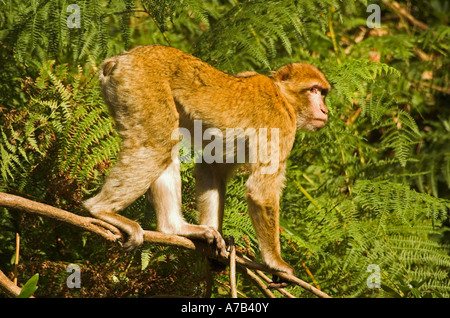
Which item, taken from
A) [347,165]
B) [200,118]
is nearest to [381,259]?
[347,165]

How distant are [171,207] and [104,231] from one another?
1.05 metres

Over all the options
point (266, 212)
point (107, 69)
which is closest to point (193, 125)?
point (107, 69)

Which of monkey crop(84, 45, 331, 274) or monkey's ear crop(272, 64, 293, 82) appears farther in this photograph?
monkey's ear crop(272, 64, 293, 82)

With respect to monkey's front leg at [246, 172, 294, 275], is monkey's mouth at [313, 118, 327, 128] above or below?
above

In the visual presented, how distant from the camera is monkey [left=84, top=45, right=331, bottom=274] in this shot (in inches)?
185

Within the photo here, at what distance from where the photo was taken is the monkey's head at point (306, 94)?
18.8ft

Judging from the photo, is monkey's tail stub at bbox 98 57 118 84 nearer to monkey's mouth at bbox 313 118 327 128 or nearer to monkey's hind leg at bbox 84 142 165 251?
monkey's hind leg at bbox 84 142 165 251

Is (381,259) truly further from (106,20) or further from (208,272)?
(106,20)

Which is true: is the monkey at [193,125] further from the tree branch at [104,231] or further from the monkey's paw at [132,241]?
the tree branch at [104,231]

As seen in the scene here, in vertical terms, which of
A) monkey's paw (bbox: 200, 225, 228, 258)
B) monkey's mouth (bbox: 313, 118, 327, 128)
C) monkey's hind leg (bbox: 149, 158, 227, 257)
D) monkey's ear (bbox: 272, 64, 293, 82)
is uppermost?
monkey's ear (bbox: 272, 64, 293, 82)

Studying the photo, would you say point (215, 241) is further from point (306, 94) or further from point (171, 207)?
point (306, 94)

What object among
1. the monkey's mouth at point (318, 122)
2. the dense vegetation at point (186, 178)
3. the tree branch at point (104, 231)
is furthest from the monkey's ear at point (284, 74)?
the tree branch at point (104, 231)

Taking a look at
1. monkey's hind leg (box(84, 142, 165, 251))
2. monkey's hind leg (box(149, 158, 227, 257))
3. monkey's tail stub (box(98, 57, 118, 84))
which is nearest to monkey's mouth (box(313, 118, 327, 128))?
monkey's hind leg (box(149, 158, 227, 257))

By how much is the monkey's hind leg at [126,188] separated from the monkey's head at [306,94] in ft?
5.65
